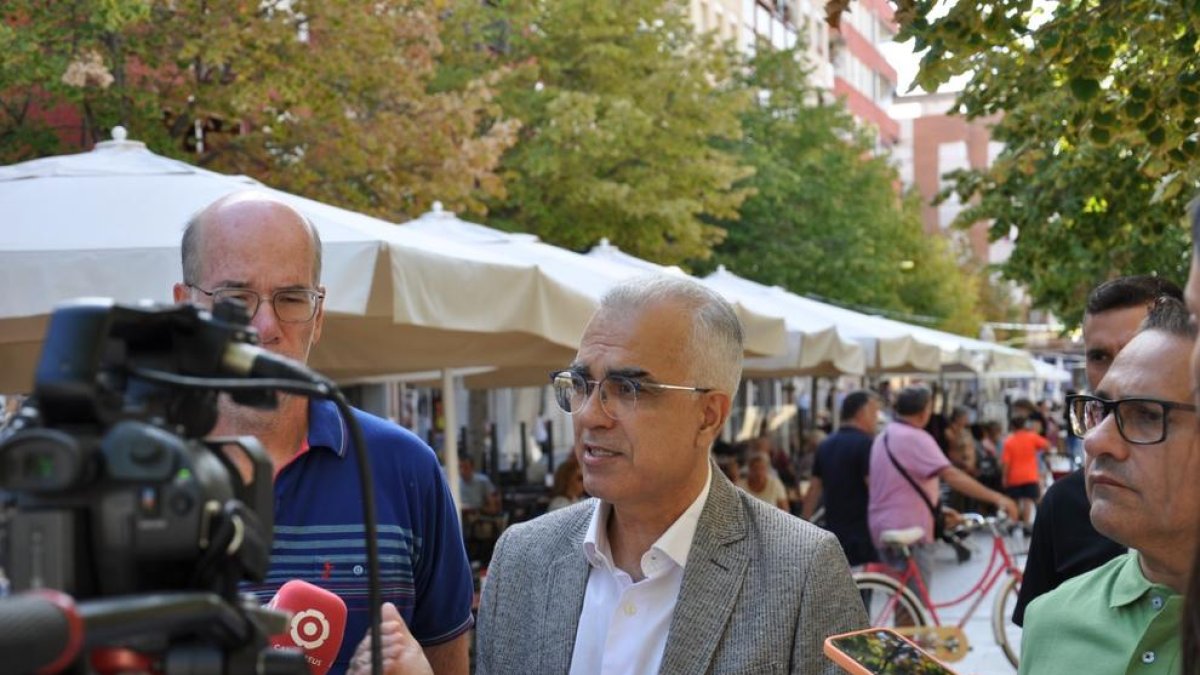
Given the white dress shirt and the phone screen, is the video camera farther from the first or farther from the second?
the white dress shirt

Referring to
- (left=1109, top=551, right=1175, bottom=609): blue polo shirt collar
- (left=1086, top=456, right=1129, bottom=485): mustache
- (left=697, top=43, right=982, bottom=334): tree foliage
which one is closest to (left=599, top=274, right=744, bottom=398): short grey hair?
(left=1086, top=456, right=1129, bottom=485): mustache

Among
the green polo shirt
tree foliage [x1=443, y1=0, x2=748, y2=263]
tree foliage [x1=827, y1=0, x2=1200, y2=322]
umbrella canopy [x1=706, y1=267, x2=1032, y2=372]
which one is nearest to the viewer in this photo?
the green polo shirt

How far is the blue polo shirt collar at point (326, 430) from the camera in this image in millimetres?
2998

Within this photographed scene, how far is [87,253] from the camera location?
6277 millimetres

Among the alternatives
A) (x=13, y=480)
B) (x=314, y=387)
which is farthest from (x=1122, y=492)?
(x=13, y=480)

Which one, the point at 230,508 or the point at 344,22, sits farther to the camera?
the point at 344,22

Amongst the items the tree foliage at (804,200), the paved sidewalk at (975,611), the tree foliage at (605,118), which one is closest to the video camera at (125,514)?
the paved sidewalk at (975,611)

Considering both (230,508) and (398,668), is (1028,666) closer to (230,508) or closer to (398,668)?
(398,668)

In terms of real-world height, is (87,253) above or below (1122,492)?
above

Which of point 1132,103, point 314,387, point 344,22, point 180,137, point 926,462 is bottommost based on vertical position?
point 926,462

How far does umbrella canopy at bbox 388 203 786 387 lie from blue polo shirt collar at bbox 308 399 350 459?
5176 millimetres

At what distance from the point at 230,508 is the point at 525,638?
6.07 ft

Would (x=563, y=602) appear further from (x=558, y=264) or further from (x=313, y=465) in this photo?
(x=558, y=264)

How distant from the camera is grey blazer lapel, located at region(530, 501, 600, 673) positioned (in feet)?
9.98
